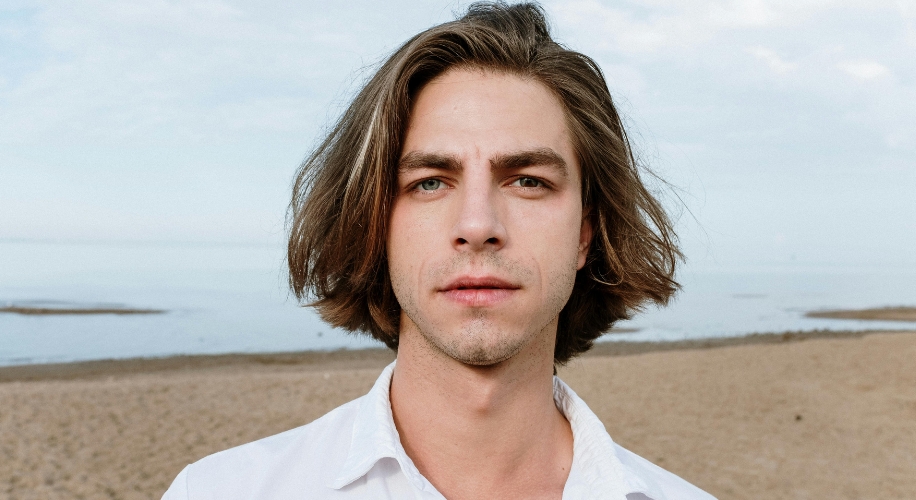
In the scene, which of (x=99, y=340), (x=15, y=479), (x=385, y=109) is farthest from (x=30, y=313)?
(x=385, y=109)

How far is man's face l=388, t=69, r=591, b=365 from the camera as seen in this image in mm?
2146

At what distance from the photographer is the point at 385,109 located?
2471 millimetres

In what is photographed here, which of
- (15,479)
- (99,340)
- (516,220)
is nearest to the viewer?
(516,220)

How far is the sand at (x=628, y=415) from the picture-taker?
29.6 feet

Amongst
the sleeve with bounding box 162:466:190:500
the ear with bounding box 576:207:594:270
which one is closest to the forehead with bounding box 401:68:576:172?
the ear with bounding box 576:207:594:270

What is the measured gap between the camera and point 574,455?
2490 mm

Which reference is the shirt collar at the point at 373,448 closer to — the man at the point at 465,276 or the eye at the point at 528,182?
the man at the point at 465,276

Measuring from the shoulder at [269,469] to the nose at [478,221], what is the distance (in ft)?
2.40

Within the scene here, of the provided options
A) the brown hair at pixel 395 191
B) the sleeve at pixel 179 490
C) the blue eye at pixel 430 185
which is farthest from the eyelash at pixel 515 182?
the sleeve at pixel 179 490

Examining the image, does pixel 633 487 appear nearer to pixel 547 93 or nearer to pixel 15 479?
pixel 547 93

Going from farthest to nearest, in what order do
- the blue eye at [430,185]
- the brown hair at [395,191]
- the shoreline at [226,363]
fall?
the shoreline at [226,363] < the brown hair at [395,191] < the blue eye at [430,185]

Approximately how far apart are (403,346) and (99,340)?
24.1 m

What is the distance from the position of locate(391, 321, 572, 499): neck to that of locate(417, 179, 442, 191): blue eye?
46 cm

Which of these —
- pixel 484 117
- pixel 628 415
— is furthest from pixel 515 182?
pixel 628 415
